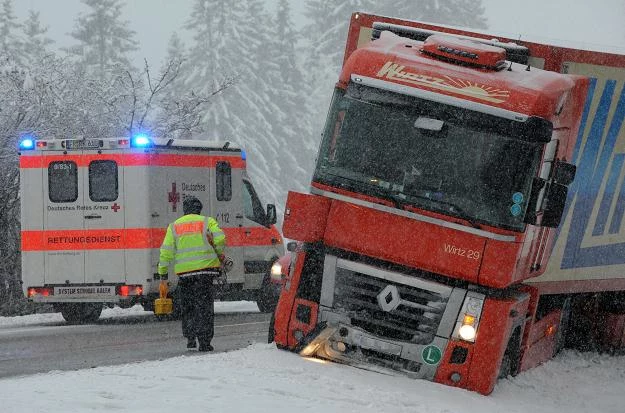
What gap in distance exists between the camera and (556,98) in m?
11.1

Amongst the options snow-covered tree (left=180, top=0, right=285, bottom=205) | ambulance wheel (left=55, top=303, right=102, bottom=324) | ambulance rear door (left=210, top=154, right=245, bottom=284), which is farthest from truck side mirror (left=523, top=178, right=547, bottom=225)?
snow-covered tree (left=180, top=0, right=285, bottom=205)

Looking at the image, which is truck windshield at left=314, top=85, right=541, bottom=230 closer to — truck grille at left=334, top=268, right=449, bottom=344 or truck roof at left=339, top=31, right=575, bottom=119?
truck roof at left=339, top=31, right=575, bottom=119

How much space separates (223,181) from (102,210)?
75.9 inches

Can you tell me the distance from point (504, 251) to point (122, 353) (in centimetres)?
470

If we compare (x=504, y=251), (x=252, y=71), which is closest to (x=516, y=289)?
(x=504, y=251)

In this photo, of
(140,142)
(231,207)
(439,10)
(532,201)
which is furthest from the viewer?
(439,10)

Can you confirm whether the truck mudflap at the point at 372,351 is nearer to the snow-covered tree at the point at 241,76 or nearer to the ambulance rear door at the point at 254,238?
the ambulance rear door at the point at 254,238

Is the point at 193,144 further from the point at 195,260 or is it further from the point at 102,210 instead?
the point at 195,260

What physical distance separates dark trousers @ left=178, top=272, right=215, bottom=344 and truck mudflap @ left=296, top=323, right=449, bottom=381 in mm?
1796

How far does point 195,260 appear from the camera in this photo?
1286 cm

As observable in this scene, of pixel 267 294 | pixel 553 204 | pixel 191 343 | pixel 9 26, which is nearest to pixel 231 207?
pixel 267 294

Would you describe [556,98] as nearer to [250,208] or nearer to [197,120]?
[250,208]

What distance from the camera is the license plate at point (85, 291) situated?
57.8 feet

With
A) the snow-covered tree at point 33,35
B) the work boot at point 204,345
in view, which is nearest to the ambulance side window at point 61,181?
the work boot at point 204,345
